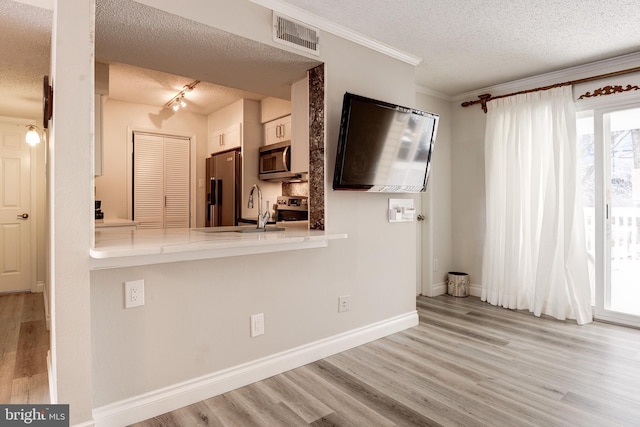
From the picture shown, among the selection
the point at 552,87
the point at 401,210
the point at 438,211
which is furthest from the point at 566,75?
the point at 401,210

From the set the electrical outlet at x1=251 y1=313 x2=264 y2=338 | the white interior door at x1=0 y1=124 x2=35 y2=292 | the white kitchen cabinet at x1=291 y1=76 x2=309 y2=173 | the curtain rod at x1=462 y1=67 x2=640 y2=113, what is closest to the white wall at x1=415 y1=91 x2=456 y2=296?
the curtain rod at x1=462 y1=67 x2=640 y2=113

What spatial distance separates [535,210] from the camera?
3859mm

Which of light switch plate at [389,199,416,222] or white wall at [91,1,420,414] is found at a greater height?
light switch plate at [389,199,416,222]

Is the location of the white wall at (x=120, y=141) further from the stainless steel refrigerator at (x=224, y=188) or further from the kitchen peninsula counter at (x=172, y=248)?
the kitchen peninsula counter at (x=172, y=248)

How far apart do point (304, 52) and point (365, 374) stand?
2.24m

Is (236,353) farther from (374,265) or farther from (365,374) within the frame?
(374,265)

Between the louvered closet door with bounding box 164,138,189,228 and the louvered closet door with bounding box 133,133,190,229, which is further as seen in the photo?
the louvered closet door with bounding box 164,138,189,228

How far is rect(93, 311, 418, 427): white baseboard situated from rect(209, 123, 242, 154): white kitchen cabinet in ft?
9.58

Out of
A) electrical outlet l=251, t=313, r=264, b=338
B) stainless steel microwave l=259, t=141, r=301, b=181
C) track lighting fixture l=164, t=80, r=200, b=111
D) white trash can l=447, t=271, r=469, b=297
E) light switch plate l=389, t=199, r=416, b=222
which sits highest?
track lighting fixture l=164, t=80, r=200, b=111

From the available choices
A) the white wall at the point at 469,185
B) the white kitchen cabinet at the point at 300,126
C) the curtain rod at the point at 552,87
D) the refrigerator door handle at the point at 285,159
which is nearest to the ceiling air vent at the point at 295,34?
the white kitchen cabinet at the point at 300,126

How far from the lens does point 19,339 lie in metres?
3.19

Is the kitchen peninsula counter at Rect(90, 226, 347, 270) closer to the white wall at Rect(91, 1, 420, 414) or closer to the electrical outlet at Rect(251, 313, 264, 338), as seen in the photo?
the white wall at Rect(91, 1, 420, 414)

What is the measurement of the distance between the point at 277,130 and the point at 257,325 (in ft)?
8.97

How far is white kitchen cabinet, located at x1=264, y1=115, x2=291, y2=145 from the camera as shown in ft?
14.4
